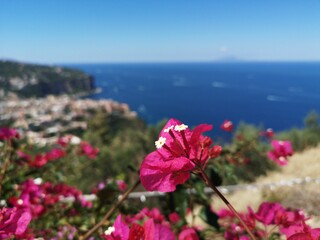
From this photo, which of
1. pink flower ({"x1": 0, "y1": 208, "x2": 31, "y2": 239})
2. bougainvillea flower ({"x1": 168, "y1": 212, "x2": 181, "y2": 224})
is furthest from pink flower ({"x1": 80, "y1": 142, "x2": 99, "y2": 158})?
pink flower ({"x1": 0, "y1": 208, "x2": 31, "y2": 239})

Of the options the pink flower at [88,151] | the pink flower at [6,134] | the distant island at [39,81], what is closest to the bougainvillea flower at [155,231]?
the pink flower at [6,134]

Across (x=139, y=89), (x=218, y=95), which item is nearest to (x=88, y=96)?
(x=139, y=89)

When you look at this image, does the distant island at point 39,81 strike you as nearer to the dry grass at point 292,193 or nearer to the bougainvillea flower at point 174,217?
the dry grass at point 292,193

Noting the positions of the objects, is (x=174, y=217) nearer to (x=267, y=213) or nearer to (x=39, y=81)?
(x=267, y=213)

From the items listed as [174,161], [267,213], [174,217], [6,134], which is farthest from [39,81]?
[174,161]

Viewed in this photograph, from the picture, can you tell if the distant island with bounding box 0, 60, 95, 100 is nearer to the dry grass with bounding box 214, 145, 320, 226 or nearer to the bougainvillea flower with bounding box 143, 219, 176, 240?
the dry grass with bounding box 214, 145, 320, 226
